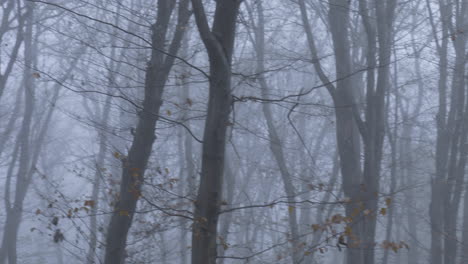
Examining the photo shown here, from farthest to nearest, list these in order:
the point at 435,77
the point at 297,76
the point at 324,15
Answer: the point at 297,76
the point at 435,77
the point at 324,15

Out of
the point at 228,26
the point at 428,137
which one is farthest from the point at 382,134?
the point at 428,137

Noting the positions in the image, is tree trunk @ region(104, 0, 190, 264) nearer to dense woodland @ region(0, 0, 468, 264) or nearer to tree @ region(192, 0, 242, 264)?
dense woodland @ region(0, 0, 468, 264)

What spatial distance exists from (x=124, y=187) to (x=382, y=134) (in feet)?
18.9

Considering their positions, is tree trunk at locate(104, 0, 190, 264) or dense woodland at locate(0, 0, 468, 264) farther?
tree trunk at locate(104, 0, 190, 264)

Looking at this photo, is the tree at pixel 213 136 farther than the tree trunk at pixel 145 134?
No

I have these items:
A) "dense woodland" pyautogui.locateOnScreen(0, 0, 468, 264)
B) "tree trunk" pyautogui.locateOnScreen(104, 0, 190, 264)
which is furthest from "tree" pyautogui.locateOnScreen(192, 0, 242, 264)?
"tree trunk" pyautogui.locateOnScreen(104, 0, 190, 264)

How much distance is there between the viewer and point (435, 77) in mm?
15680

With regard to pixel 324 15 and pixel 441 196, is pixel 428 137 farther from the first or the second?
pixel 324 15

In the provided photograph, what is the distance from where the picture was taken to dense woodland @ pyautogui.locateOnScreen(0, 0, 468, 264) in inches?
209

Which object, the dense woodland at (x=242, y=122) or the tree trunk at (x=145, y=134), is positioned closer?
the dense woodland at (x=242, y=122)

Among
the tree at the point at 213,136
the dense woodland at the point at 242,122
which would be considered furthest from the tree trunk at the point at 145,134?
the tree at the point at 213,136

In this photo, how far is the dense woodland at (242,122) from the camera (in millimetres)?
5312

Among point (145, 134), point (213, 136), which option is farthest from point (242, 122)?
point (213, 136)

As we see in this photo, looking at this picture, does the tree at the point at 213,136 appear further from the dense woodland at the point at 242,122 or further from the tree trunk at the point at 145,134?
the tree trunk at the point at 145,134
